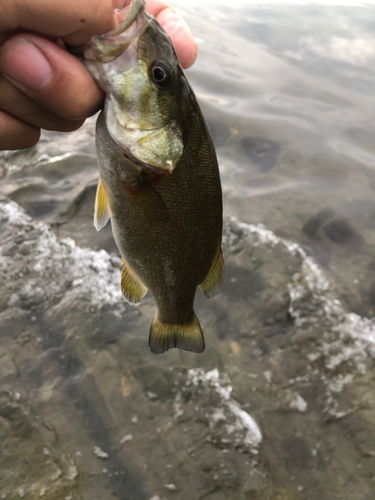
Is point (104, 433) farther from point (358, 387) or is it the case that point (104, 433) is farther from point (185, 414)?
point (358, 387)

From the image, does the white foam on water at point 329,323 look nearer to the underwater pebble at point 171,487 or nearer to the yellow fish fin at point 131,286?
the underwater pebble at point 171,487

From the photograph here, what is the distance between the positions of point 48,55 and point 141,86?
324mm

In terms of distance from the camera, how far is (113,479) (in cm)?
255

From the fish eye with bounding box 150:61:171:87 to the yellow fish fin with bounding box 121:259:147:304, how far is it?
2.89ft

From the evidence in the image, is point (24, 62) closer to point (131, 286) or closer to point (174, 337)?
point (131, 286)

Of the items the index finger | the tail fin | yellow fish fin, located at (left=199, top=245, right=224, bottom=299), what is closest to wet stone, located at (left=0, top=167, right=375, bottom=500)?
the tail fin

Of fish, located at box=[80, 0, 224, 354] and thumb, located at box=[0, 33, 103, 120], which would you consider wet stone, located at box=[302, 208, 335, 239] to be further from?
thumb, located at box=[0, 33, 103, 120]

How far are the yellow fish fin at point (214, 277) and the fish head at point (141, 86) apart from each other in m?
0.58

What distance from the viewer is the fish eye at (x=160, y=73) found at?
1.42 m

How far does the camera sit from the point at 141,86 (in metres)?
1.43

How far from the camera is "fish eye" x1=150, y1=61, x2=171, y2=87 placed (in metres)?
1.42

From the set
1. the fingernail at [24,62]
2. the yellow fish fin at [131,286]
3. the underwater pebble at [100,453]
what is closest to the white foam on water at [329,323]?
the underwater pebble at [100,453]

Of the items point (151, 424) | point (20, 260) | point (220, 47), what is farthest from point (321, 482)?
point (220, 47)

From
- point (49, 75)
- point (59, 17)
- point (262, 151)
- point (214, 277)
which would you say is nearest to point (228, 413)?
point (214, 277)
